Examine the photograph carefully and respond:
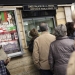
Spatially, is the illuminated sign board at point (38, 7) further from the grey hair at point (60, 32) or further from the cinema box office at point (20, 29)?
the grey hair at point (60, 32)

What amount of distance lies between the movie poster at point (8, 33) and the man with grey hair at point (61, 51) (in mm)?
1413

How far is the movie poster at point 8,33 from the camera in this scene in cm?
504

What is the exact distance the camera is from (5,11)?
510 cm

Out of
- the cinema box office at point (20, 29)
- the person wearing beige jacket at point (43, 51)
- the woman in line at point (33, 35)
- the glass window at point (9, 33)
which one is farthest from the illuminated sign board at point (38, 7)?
the person wearing beige jacket at point (43, 51)

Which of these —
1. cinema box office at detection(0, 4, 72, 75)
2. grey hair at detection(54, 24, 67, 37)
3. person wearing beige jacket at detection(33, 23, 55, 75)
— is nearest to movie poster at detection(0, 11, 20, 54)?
cinema box office at detection(0, 4, 72, 75)

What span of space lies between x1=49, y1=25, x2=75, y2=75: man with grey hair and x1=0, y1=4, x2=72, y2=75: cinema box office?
141cm

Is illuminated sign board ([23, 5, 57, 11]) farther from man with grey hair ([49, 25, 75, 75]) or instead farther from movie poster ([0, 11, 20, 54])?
man with grey hair ([49, 25, 75, 75])

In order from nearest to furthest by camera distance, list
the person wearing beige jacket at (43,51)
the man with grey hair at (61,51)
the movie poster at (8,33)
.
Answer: the man with grey hair at (61,51)
the person wearing beige jacket at (43,51)
the movie poster at (8,33)

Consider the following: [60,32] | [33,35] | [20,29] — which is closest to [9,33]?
[20,29]

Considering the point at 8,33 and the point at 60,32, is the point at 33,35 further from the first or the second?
the point at 60,32

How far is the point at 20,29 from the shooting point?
214 inches

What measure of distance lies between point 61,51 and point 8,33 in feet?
5.61

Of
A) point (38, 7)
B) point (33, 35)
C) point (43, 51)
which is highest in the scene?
point (38, 7)

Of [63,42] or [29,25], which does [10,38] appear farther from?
[63,42]
